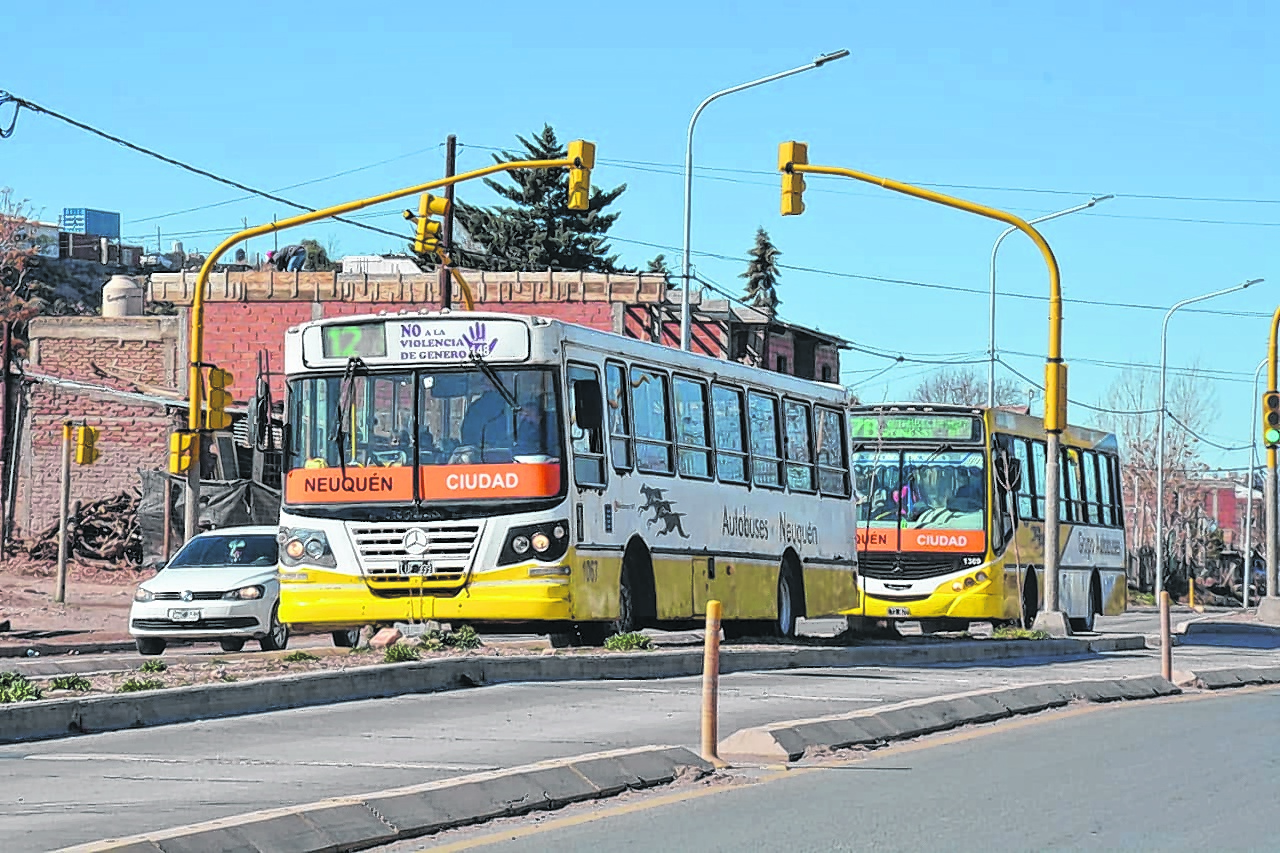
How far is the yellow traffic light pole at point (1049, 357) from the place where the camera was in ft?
83.7

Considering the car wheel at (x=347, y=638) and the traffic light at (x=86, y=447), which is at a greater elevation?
the traffic light at (x=86, y=447)

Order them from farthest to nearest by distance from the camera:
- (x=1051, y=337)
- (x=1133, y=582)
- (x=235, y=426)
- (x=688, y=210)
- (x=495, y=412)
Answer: (x=1133, y=582) < (x=235, y=426) < (x=688, y=210) < (x=1051, y=337) < (x=495, y=412)

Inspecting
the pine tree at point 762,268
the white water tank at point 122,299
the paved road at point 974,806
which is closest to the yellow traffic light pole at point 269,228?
the paved road at point 974,806

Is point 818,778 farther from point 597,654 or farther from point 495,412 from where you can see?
point 495,412

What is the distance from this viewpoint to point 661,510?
20625 mm

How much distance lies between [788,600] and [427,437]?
23.1ft

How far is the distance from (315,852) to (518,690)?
24.7ft

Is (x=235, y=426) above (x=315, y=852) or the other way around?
above

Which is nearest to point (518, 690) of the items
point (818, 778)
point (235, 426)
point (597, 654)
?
point (597, 654)

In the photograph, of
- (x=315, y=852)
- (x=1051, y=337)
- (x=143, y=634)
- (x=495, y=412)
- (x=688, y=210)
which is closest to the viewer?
(x=315, y=852)

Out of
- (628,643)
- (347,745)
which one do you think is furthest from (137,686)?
(628,643)

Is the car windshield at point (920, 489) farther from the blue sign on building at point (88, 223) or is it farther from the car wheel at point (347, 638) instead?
the blue sign on building at point (88, 223)

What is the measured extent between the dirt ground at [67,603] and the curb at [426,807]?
17.5 metres

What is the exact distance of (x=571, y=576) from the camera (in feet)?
60.2
